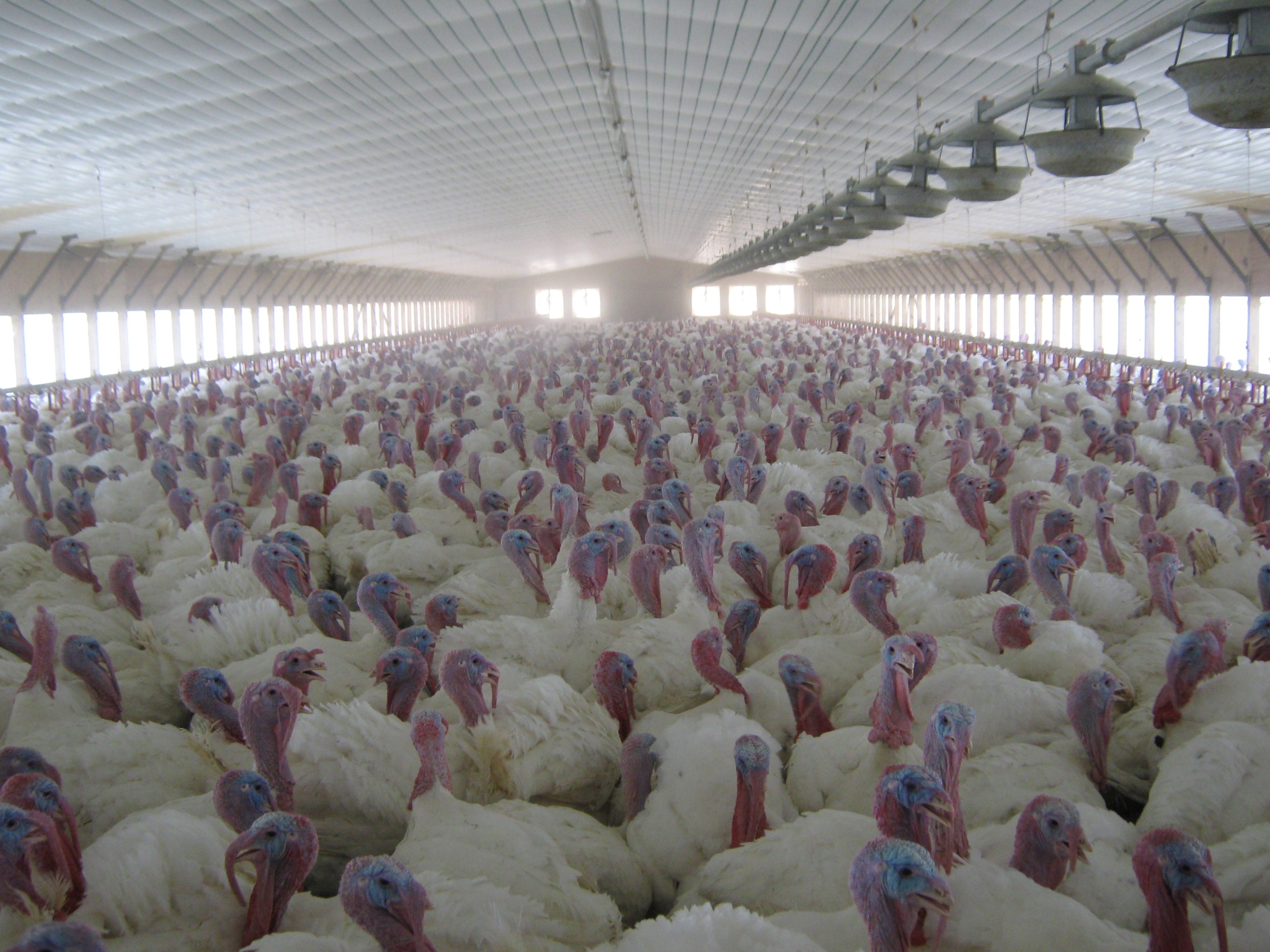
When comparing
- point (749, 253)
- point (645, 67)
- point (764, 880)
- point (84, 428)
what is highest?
point (645, 67)

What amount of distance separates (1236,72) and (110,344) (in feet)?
91.3

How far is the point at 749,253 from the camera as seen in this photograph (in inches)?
769

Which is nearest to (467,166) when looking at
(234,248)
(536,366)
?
(536,366)

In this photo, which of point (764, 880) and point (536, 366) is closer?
A: point (764, 880)

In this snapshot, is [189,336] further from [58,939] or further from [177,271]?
[58,939]

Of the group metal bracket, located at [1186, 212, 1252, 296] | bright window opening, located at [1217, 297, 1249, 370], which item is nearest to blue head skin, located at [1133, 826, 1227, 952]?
metal bracket, located at [1186, 212, 1252, 296]

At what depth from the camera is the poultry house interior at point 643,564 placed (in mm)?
3217

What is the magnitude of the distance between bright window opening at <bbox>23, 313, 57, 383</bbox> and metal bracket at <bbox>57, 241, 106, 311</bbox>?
0.43m

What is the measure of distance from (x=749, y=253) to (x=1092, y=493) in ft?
40.8

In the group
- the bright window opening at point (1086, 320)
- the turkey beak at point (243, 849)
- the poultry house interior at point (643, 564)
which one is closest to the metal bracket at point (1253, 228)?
the poultry house interior at point (643, 564)

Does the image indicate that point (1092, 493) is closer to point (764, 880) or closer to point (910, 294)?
point (764, 880)

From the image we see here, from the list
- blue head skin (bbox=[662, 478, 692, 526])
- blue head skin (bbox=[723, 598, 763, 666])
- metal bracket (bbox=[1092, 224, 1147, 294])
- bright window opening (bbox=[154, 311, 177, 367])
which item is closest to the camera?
blue head skin (bbox=[723, 598, 763, 666])

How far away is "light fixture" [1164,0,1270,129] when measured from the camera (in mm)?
3504

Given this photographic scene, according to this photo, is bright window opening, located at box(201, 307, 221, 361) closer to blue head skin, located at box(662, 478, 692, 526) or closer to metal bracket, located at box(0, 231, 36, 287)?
metal bracket, located at box(0, 231, 36, 287)
